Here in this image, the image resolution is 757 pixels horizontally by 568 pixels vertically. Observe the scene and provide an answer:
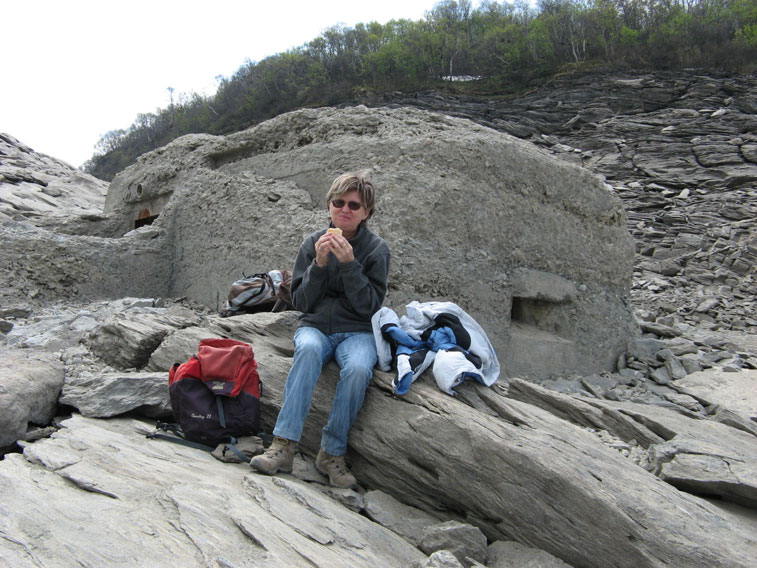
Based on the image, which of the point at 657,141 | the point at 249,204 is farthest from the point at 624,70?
the point at 249,204

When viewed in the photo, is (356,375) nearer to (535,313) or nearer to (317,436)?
(317,436)

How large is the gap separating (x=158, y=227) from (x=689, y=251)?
1377 cm

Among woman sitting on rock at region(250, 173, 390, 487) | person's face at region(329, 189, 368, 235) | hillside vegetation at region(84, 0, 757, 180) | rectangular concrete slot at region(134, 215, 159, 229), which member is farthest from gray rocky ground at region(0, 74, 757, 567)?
hillside vegetation at region(84, 0, 757, 180)

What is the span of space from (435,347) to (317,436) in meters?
0.84

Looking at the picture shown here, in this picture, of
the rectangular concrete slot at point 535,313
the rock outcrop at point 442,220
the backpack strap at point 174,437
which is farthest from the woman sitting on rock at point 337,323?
the rectangular concrete slot at point 535,313

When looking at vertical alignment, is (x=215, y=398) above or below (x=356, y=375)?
below

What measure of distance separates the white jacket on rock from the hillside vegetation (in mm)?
24861

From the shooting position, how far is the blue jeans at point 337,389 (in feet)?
8.71

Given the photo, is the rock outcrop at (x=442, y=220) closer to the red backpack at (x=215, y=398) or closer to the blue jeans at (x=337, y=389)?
the blue jeans at (x=337, y=389)

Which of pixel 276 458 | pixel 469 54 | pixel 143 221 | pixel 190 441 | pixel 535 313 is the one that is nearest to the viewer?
pixel 276 458

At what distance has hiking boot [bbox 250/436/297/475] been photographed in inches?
101

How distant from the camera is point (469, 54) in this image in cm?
2831

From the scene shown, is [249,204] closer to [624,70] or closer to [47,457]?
[47,457]

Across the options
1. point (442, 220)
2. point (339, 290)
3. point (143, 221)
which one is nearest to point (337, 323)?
point (339, 290)
